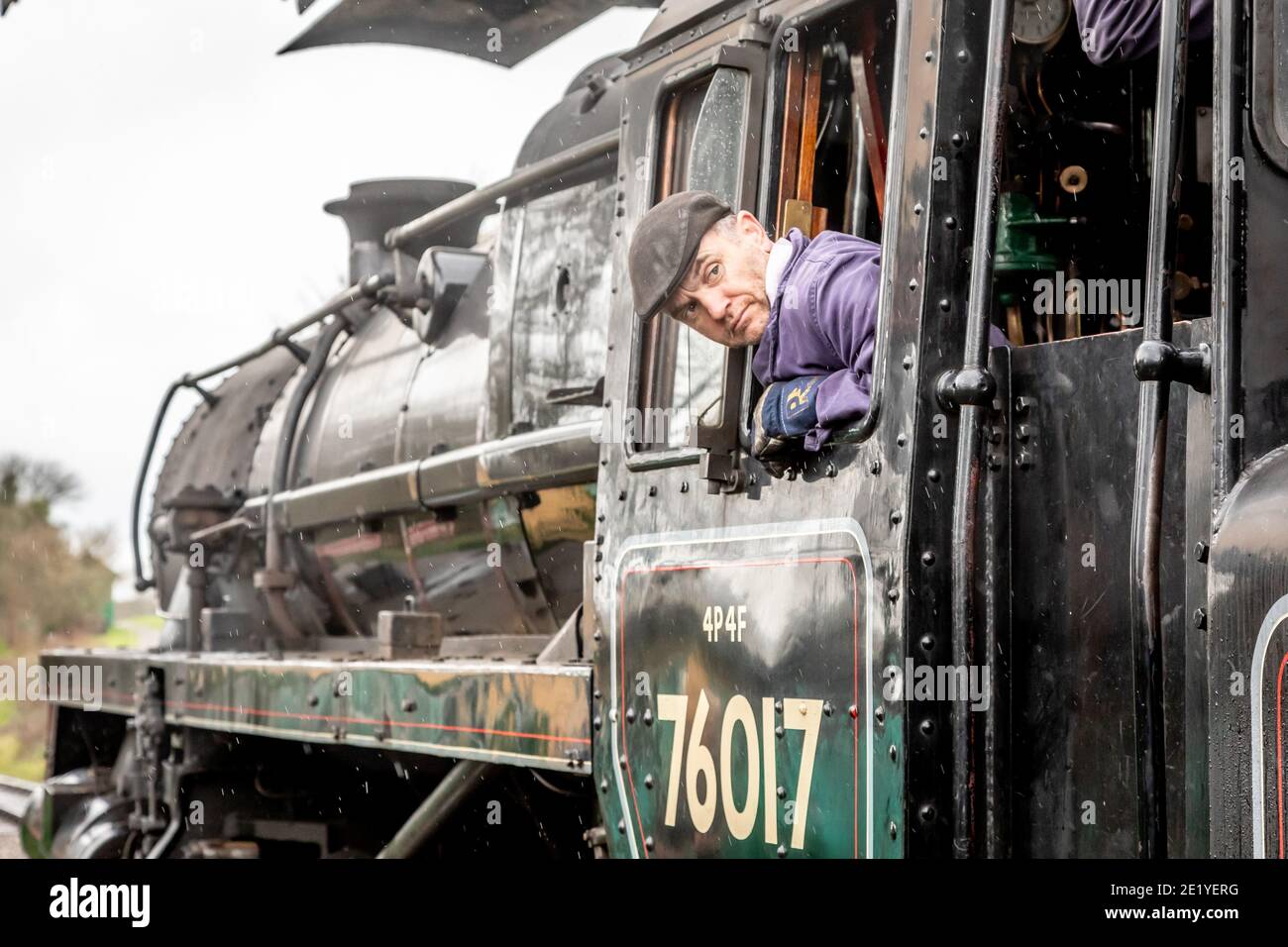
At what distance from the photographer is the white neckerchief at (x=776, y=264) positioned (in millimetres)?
2744

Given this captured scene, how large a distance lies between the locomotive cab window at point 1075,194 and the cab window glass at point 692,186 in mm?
526

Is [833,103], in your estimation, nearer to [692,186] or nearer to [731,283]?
[692,186]

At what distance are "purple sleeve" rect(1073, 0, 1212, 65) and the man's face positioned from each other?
68cm

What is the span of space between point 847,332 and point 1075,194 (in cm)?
52

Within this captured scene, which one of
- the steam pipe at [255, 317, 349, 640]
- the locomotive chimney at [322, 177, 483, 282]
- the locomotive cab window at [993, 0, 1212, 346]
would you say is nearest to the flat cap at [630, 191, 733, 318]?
the locomotive cab window at [993, 0, 1212, 346]

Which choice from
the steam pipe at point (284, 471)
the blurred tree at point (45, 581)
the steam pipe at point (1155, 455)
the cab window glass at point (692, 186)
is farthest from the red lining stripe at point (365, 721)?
the blurred tree at point (45, 581)

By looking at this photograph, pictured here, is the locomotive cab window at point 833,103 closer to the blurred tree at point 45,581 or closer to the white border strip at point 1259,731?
the white border strip at point 1259,731

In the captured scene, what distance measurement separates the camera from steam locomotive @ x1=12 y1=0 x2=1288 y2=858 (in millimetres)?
1982

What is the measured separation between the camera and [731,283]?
276 cm

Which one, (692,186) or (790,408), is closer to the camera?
(790,408)

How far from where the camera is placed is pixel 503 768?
432 cm

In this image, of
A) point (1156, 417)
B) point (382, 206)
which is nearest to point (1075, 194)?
point (1156, 417)
